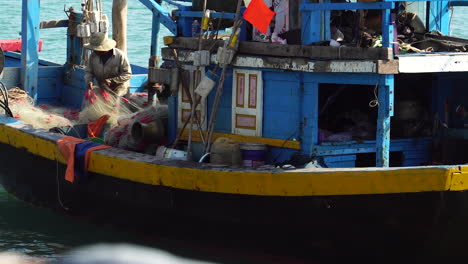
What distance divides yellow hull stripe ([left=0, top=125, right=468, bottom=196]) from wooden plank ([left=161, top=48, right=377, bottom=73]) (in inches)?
33.3

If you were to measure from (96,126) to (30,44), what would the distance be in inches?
77.6

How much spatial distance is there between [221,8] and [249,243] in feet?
7.17

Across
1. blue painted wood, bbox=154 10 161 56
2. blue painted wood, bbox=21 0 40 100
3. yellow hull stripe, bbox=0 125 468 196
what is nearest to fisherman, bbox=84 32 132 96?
blue painted wood, bbox=154 10 161 56

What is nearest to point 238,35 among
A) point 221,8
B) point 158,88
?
point 221,8

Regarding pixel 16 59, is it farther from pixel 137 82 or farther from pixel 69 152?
pixel 69 152

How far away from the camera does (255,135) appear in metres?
8.12

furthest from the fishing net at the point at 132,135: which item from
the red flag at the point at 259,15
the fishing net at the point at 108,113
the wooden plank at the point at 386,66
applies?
the wooden plank at the point at 386,66

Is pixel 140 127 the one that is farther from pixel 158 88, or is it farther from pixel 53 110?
pixel 53 110

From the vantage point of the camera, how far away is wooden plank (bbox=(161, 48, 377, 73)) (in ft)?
24.1

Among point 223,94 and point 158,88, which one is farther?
→ point 158,88

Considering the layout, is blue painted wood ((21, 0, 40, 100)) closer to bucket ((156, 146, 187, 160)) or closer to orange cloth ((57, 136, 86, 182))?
orange cloth ((57, 136, 86, 182))

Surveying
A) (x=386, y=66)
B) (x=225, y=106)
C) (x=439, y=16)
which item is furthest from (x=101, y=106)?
(x=386, y=66)

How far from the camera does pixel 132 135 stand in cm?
904

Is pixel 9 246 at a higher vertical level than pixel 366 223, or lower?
lower
